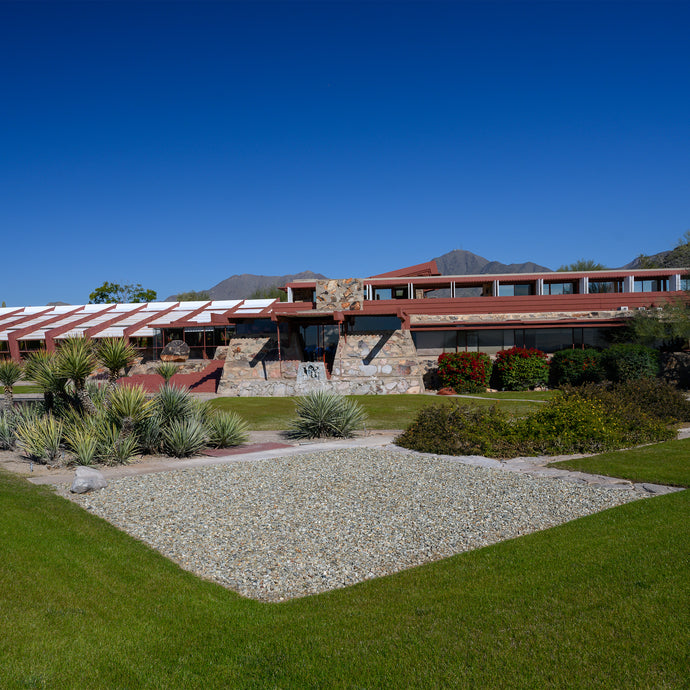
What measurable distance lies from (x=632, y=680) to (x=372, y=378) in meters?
22.3

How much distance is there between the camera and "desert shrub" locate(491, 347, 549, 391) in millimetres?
24812

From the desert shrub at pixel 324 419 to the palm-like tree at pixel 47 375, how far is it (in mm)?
5218

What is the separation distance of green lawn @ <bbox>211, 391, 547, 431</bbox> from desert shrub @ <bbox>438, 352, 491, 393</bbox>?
1771mm

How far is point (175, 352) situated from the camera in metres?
32.9

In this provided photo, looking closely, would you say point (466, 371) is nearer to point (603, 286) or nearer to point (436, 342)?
point (436, 342)

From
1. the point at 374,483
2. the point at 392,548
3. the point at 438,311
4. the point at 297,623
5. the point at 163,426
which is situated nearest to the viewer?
the point at 297,623

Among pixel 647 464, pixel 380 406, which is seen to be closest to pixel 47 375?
pixel 380 406

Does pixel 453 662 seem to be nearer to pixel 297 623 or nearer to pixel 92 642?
A: pixel 297 623

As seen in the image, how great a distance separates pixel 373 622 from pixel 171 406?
958cm

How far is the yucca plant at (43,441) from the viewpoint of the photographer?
36.9 ft

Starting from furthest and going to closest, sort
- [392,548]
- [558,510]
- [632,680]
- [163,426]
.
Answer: [163,426] < [558,510] < [392,548] < [632,680]

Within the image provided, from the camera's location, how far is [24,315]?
4238 cm

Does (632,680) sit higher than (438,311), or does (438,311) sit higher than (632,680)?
(438,311)

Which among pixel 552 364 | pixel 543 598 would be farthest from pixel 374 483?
pixel 552 364
